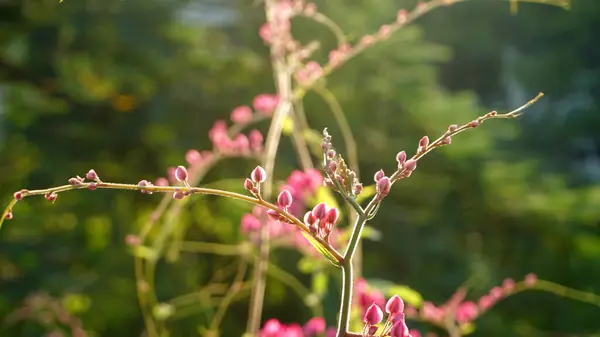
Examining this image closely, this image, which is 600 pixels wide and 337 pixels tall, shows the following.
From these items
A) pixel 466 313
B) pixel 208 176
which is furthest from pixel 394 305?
pixel 208 176

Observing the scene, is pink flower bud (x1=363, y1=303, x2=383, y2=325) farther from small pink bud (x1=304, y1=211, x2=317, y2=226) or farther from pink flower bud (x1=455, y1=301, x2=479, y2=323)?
pink flower bud (x1=455, y1=301, x2=479, y2=323)

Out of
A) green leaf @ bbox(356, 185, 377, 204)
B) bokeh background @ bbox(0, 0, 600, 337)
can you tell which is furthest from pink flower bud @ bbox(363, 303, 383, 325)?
bokeh background @ bbox(0, 0, 600, 337)

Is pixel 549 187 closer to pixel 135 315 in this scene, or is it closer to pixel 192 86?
pixel 192 86

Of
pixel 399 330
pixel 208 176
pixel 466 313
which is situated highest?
pixel 208 176

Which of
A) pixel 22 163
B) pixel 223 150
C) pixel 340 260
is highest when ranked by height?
pixel 22 163

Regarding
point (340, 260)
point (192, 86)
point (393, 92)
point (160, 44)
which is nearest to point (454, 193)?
point (393, 92)

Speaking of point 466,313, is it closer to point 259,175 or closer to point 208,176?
point 259,175

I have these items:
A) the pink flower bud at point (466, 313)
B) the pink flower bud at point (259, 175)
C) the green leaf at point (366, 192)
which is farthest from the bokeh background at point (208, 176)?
the pink flower bud at point (259, 175)

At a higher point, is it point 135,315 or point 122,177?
point 122,177

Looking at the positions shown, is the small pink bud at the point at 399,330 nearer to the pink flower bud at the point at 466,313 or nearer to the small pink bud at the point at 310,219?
the small pink bud at the point at 310,219

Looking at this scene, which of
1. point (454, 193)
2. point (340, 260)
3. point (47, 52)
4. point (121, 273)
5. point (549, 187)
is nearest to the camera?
point (340, 260)
